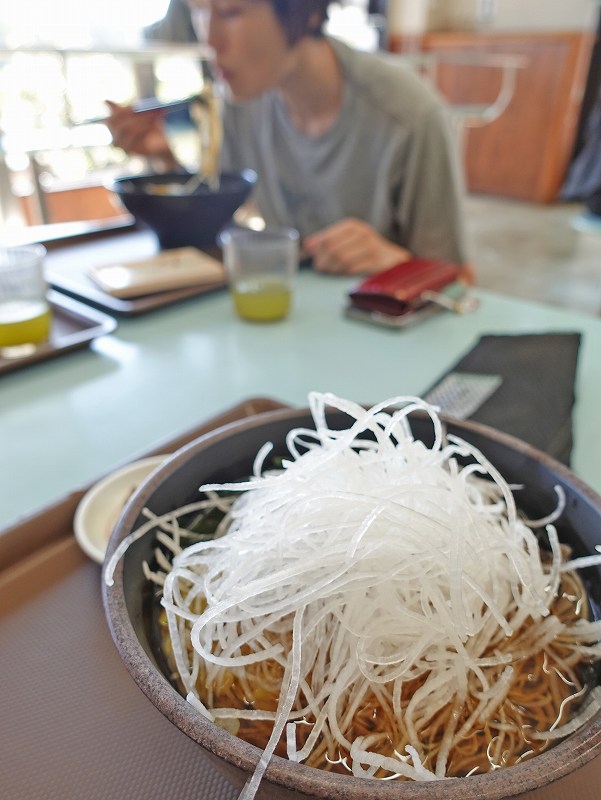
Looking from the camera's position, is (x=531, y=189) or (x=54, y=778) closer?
(x=54, y=778)

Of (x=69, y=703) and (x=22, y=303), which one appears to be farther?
(x=22, y=303)

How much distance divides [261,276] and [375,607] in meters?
0.84

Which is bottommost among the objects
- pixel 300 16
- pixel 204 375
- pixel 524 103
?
pixel 524 103

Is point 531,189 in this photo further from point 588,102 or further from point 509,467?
point 509,467

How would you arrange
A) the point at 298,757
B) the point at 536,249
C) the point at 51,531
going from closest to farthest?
1. the point at 298,757
2. the point at 51,531
3. the point at 536,249

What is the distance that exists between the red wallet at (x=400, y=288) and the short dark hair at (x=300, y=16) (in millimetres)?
849

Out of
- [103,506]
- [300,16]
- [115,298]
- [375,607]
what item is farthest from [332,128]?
[375,607]

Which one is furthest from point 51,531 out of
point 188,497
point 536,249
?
point 536,249

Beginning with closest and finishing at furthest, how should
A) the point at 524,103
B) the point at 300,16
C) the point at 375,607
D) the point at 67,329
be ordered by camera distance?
1. the point at 375,607
2. the point at 67,329
3. the point at 300,16
4. the point at 524,103

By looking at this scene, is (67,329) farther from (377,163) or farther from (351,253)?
(377,163)

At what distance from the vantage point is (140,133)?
173cm

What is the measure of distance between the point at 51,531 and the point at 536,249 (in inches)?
185

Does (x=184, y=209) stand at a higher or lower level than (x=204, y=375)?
higher

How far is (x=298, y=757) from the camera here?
1.08 ft
